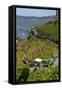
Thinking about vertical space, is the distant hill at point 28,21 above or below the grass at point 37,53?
above

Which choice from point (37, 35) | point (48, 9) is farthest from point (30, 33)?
point (48, 9)

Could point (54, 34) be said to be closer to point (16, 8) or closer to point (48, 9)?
point (48, 9)

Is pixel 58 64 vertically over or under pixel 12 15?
under

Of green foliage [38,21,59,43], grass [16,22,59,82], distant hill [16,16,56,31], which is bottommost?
grass [16,22,59,82]

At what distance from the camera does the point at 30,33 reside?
9.77 ft

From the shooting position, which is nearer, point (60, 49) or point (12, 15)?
point (12, 15)

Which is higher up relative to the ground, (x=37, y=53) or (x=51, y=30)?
(x=51, y=30)

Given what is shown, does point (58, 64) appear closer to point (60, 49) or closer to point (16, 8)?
point (60, 49)

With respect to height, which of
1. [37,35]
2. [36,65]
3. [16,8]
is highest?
[16,8]

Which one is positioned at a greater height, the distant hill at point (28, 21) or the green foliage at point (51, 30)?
the distant hill at point (28, 21)

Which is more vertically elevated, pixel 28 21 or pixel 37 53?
pixel 28 21

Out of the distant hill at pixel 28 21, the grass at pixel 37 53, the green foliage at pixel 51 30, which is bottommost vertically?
the grass at pixel 37 53

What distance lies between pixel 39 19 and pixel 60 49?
31cm

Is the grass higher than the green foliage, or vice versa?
the green foliage
